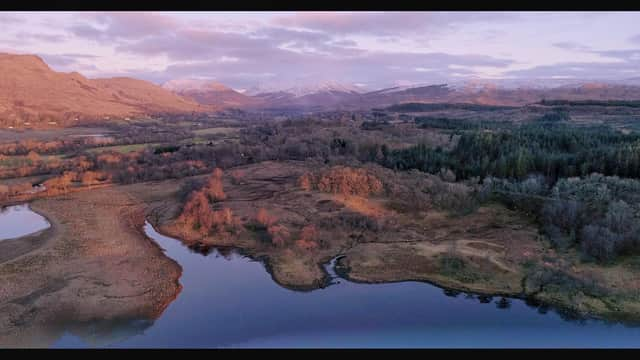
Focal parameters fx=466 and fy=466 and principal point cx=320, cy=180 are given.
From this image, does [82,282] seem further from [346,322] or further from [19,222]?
[19,222]

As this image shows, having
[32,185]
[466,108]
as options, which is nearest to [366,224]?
[32,185]

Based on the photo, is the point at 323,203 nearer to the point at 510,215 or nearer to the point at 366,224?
the point at 366,224

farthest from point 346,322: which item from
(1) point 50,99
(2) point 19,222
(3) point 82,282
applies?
(1) point 50,99

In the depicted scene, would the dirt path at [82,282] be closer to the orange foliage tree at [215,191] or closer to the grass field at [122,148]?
the orange foliage tree at [215,191]

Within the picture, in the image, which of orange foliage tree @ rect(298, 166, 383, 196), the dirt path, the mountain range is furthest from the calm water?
the mountain range

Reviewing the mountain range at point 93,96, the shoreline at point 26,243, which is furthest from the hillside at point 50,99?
the shoreline at point 26,243

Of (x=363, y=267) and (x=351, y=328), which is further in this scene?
(x=363, y=267)
